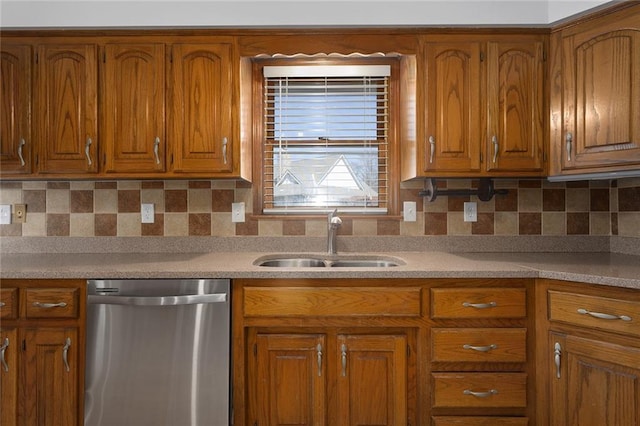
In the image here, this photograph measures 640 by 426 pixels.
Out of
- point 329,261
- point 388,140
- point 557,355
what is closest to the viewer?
point 557,355

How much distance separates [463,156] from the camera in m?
1.98

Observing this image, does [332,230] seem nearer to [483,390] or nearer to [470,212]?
[470,212]

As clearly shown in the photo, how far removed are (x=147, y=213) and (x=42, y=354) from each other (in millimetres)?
883

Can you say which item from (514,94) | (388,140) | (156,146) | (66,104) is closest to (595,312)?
(514,94)

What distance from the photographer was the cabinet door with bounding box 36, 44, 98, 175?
1.96 metres

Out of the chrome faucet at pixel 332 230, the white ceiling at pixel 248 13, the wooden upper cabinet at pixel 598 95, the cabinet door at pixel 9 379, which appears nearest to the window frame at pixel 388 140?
the chrome faucet at pixel 332 230

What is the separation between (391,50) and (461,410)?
1.74 metres

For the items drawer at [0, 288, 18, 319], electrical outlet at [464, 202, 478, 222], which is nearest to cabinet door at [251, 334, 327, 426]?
drawer at [0, 288, 18, 319]

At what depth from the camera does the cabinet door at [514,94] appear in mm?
1962

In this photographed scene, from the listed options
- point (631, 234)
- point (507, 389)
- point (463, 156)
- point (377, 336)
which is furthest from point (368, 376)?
point (631, 234)

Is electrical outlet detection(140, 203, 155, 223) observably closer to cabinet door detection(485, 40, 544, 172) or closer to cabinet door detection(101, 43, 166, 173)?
cabinet door detection(101, 43, 166, 173)

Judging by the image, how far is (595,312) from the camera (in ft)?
→ 4.97

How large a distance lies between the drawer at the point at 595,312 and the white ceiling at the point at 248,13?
1363 millimetres

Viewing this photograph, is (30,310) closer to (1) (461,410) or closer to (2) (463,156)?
(1) (461,410)
